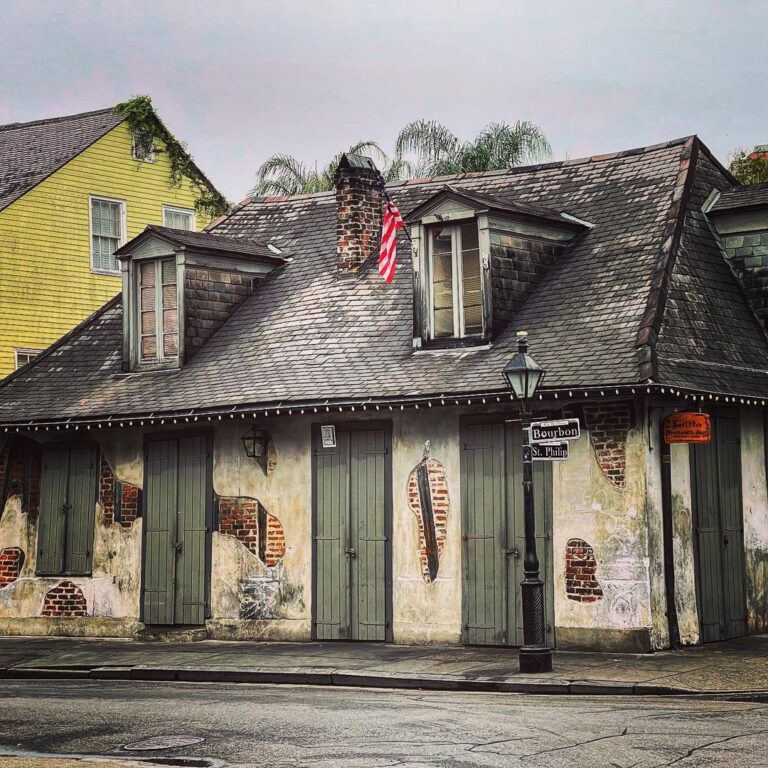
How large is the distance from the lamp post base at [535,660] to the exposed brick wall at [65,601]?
8090 mm

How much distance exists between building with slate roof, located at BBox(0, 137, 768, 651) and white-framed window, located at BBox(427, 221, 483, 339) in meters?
0.03

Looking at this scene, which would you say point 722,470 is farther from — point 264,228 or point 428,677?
point 264,228

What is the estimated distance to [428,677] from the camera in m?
13.9

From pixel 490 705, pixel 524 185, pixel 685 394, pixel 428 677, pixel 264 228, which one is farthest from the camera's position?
pixel 264 228

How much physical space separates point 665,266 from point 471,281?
260cm

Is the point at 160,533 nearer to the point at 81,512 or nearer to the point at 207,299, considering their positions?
the point at 81,512

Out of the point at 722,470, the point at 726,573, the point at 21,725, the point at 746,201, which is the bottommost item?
the point at 21,725

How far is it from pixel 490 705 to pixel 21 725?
3.88m

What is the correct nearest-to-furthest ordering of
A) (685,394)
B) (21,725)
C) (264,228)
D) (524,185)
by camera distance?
1. (21,725)
2. (685,394)
3. (524,185)
4. (264,228)

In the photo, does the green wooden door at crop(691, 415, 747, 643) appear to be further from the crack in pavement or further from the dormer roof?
the crack in pavement

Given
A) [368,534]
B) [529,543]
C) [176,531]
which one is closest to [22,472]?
[176,531]

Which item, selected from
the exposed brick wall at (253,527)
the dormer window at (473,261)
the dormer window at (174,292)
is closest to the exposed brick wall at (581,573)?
the dormer window at (473,261)

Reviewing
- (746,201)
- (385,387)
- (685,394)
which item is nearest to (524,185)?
(746,201)

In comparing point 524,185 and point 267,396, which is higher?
point 524,185
